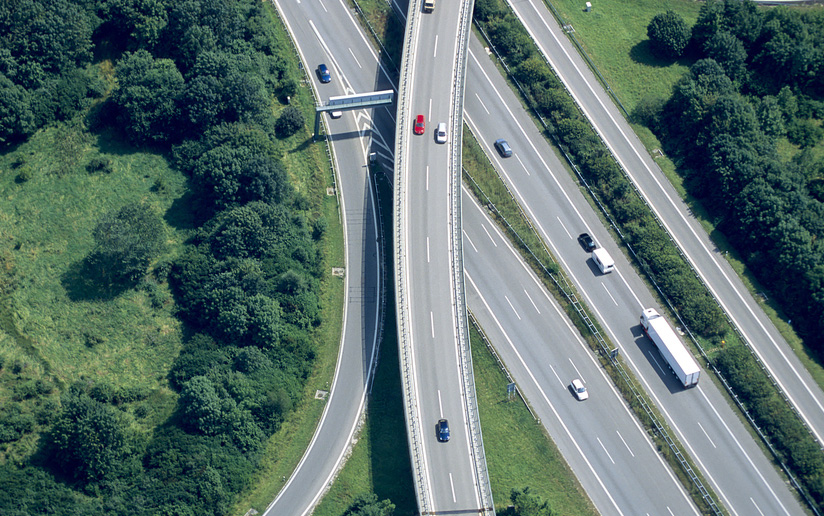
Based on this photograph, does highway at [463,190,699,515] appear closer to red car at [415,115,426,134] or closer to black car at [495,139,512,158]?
black car at [495,139,512,158]

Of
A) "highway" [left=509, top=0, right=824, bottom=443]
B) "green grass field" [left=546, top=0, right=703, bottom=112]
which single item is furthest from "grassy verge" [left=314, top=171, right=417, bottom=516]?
"green grass field" [left=546, top=0, right=703, bottom=112]

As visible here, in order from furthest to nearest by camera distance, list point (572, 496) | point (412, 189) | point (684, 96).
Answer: point (684, 96) → point (412, 189) → point (572, 496)

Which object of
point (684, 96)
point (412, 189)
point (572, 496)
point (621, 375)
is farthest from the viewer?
point (684, 96)

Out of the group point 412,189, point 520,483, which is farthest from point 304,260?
point 520,483

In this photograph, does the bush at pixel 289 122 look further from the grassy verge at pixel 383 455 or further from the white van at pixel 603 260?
the white van at pixel 603 260

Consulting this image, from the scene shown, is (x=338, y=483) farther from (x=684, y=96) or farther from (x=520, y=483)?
(x=684, y=96)
